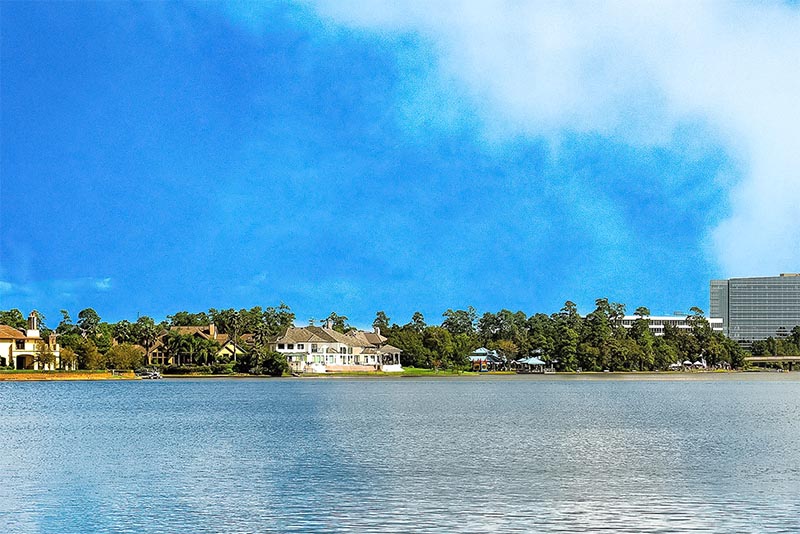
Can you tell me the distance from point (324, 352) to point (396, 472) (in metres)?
135

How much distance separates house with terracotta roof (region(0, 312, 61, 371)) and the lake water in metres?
73.9

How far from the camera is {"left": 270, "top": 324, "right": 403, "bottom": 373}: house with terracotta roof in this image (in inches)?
6531

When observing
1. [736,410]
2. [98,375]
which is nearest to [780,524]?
[736,410]

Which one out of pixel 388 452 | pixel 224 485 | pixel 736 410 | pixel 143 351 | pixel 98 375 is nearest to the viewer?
pixel 224 485

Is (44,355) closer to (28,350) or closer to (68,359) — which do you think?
(68,359)

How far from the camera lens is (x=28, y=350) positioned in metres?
139

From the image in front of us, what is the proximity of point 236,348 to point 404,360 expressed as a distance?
37042mm

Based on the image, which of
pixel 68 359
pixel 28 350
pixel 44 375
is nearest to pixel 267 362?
pixel 68 359

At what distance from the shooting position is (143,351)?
162625 millimetres

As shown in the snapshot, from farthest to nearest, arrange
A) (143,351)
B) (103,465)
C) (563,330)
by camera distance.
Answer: (563,330)
(143,351)
(103,465)

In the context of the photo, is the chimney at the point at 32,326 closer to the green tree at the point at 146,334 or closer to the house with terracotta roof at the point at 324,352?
the green tree at the point at 146,334

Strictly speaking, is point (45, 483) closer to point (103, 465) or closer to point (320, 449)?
point (103, 465)

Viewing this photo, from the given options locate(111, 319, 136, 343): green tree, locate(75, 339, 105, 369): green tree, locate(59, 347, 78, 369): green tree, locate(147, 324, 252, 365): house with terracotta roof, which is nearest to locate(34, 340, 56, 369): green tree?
locate(59, 347, 78, 369): green tree

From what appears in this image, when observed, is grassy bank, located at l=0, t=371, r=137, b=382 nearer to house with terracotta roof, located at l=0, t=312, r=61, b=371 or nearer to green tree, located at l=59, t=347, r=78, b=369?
green tree, located at l=59, t=347, r=78, b=369
